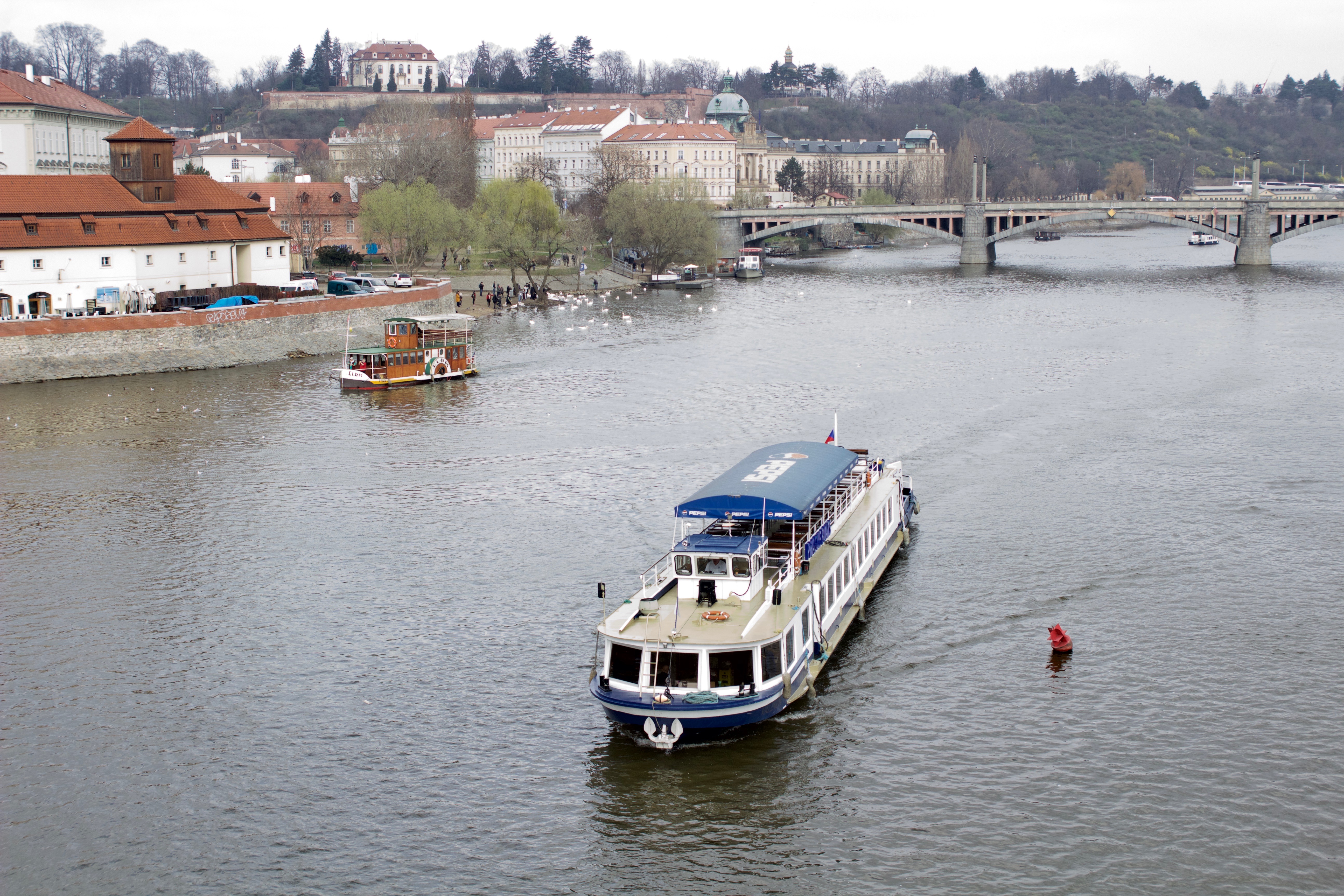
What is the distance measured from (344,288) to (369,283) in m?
2.16

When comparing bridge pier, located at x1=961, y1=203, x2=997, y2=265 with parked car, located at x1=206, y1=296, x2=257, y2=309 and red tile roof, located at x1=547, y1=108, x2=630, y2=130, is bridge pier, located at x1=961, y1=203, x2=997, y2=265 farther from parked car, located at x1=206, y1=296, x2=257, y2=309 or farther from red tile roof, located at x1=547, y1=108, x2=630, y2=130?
parked car, located at x1=206, y1=296, x2=257, y2=309

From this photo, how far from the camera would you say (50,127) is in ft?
266

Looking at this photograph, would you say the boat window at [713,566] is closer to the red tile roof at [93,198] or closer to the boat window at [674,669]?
the boat window at [674,669]

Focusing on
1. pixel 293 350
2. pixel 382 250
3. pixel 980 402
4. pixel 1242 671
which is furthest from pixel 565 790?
pixel 382 250

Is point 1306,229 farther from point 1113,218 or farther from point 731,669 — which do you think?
point 731,669

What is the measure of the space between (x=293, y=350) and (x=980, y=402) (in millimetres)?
32372

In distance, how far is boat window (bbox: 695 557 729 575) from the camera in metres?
24.7

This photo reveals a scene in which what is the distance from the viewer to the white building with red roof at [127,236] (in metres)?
59.8

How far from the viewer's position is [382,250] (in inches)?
3836

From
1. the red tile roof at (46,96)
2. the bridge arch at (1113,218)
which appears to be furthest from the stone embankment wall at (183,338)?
the bridge arch at (1113,218)

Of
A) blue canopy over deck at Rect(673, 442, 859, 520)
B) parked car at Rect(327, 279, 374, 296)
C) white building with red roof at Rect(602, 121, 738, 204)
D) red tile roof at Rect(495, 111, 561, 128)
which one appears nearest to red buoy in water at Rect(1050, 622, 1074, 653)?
blue canopy over deck at Rect(673, 442, 859, 520)

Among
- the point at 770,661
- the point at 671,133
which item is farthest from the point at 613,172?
the point at 770,661

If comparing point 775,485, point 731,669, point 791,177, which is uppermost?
point 791,177

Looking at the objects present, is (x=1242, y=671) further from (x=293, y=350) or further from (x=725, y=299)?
(x=725, y=299)
